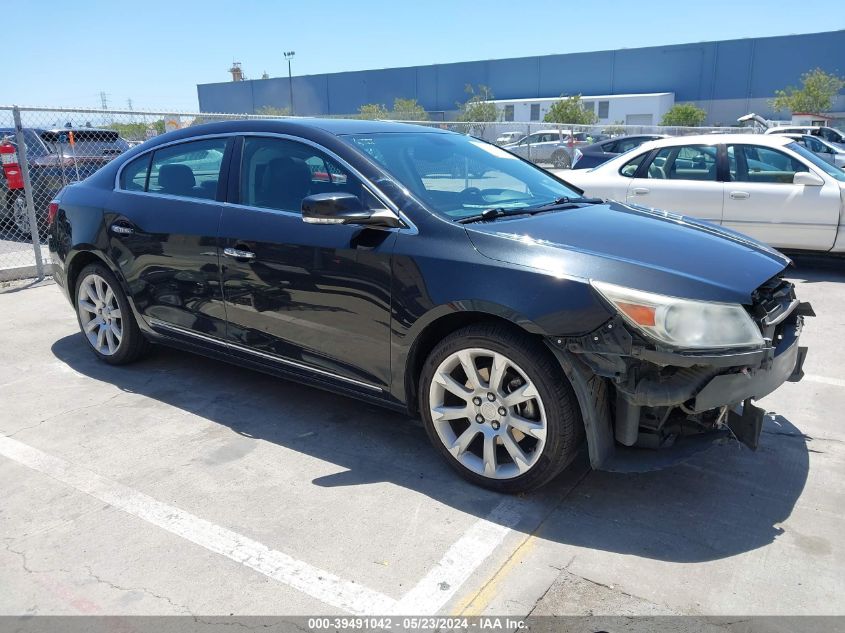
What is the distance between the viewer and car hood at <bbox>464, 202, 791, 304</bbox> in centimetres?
288

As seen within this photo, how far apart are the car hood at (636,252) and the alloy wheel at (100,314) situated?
118 inches

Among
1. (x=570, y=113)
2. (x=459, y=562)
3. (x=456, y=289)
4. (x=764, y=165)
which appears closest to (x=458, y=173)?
(x=456, y=289)

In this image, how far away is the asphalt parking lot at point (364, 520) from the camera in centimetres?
259

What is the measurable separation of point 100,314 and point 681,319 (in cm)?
412

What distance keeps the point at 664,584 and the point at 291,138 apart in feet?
9.60

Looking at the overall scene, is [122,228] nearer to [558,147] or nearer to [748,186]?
[748,186]

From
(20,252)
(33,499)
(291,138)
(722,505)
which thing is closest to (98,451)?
(33,499)

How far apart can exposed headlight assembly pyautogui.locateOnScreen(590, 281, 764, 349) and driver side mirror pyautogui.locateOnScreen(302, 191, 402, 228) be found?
1094mm

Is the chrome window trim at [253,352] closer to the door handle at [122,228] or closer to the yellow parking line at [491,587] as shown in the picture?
the door handle at [122,228]

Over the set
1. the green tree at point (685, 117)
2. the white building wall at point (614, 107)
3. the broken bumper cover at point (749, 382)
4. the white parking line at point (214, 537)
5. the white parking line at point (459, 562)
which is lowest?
the white parking line at point (459, 562)

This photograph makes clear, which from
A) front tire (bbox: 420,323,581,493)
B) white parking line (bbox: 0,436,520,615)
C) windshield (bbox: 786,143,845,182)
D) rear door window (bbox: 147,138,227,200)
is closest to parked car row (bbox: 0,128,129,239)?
rear door window (bbox: 147,138,227,200)

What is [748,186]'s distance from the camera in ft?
25.9

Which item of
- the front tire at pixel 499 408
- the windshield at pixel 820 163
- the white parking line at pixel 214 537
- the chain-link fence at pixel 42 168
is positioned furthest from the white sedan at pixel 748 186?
Answer: the white parking line at pixel 214 537

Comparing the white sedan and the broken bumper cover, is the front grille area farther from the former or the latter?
the white sedan
